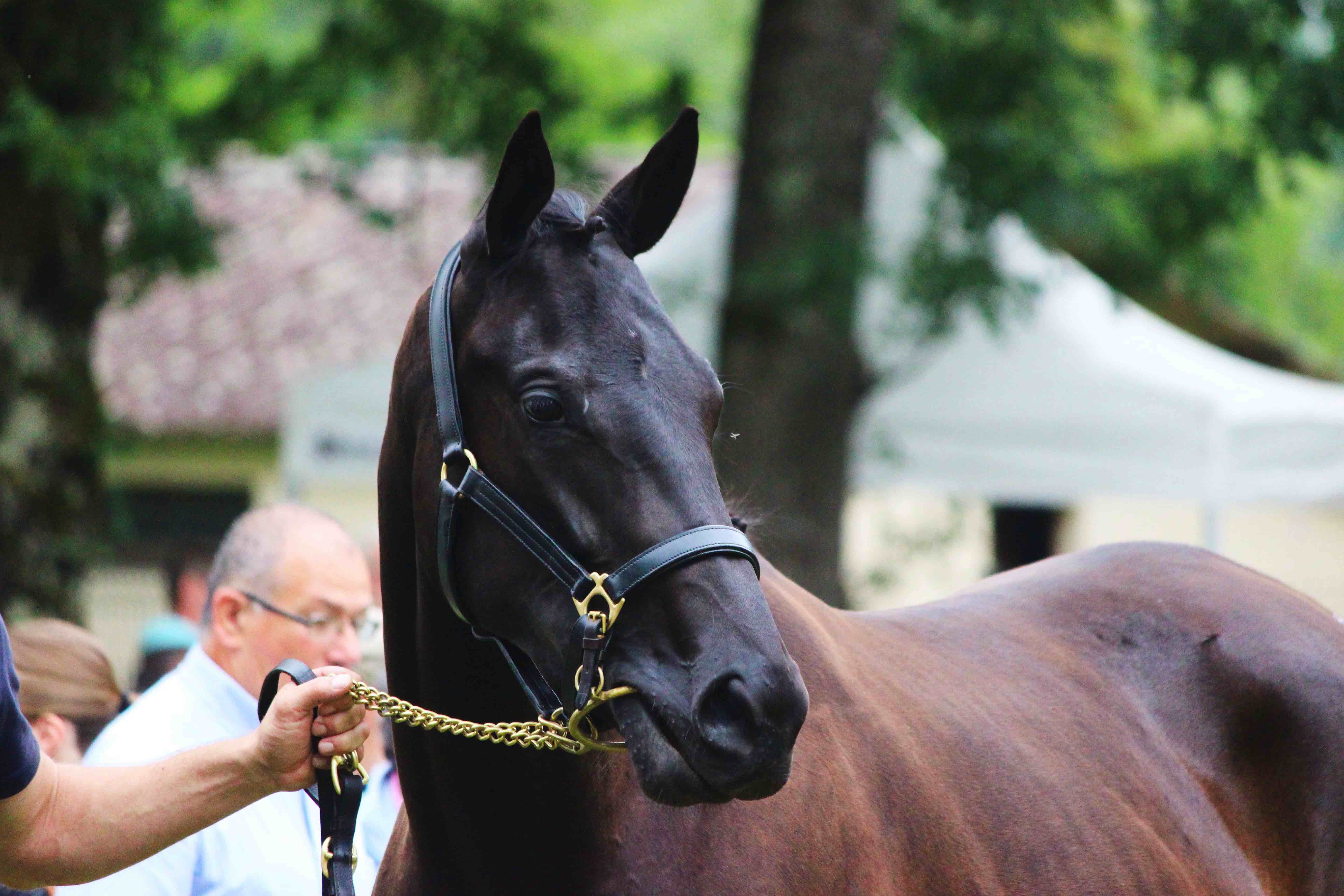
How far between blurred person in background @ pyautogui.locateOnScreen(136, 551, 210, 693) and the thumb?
5.48ft

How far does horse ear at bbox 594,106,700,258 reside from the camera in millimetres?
2570

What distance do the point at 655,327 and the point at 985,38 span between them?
7725mm

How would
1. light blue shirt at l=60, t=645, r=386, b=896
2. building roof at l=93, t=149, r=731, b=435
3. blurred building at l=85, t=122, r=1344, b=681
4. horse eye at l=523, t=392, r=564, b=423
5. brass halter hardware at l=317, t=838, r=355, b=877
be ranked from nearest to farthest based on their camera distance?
horse eye at l=523, t=392, r=564, b=423 < brass halter hardware at l=317, t=838, r=355, b=877 < light blue shirt at l=60, t=645, r=386, b=896 < blurred building at l=85, t=122, r=1344, b=681 < building roof at l=93, t=149, r=731, b=435

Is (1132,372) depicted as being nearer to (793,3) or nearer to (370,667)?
(793,3)

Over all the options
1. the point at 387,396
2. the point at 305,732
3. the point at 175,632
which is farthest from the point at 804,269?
the point at 305,732

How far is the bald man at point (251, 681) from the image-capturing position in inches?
128

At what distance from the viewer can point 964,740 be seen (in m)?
2.89

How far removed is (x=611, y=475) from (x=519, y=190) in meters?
0.54

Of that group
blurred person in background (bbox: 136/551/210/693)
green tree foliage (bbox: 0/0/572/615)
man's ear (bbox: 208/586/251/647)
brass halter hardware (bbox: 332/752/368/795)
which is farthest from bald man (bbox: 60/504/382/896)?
green tree foliage (bbox: 0/0/572/615)

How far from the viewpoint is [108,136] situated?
25.3ft

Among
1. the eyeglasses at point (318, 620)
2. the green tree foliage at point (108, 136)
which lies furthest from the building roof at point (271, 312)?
the eyeglasses at point (318, 620)

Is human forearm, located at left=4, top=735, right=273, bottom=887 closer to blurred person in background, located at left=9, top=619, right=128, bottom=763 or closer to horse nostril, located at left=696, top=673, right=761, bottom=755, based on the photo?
horse nostril, located at left=696, top=673, right=761, bottom=755

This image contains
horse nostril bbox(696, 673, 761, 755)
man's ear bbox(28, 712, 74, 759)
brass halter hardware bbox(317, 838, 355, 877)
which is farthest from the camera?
man's ear bbox(28, 712, 74, 759)

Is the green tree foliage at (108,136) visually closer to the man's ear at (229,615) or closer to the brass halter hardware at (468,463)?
the man's ear at (229,615)
